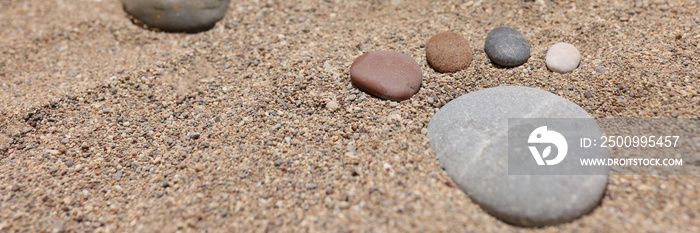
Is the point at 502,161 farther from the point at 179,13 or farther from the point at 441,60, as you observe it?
the point at 179,13

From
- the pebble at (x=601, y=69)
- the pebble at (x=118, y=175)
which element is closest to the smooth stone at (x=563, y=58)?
the pebble at (x=601, y=69)

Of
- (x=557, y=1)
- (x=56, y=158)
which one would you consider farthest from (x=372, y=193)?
(x=557, y=1)

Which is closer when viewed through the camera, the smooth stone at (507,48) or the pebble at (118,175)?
the pebble at (118,175)

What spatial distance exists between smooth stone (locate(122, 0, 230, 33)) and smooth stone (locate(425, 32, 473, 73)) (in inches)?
65.4

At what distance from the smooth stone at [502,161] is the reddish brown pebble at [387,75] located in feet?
0.84

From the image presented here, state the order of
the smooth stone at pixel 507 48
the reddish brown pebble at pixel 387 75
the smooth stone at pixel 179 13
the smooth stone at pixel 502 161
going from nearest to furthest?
the smooth stone at pixel 502 161, the reddish brown pebble at pixel 387 75, the smooth stone at pixel 507 48, the smooth stone at pixel 179 13

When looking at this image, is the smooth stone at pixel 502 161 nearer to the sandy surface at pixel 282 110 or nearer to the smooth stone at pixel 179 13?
the sandy surface at pixel 282 110

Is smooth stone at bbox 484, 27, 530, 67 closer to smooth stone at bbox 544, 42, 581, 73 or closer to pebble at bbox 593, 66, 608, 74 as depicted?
smooth stone at bbox 544, 42, 581, 73

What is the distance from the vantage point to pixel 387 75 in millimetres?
2438

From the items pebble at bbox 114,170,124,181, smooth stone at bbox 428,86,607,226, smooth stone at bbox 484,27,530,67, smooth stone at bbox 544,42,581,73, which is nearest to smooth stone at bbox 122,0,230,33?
pebble at bbox 114,170,124,181

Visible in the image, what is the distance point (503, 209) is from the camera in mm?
A: 1817

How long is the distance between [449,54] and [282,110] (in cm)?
110

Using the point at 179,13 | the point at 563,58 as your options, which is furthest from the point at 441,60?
the point at 179,13

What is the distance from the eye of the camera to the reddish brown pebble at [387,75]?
240cm
